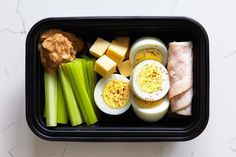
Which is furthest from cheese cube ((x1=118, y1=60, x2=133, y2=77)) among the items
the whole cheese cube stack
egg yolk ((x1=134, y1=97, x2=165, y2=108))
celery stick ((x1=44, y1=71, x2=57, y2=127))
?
celery stick ((x1=44, y1=71, x2=57, y2=127))

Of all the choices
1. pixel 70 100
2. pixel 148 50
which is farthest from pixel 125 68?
pixel 70 100

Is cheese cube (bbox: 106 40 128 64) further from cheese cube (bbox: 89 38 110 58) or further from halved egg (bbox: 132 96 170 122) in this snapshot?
halved egg (bbox: 132 96 170 122)

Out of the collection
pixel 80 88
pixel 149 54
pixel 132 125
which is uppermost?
pixel 149 54

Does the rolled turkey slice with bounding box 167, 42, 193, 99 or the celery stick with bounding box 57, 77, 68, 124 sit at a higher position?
the rolled turkey slice with bounding box 167, 42, 193, 99

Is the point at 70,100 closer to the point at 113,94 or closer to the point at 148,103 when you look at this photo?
the point at 113,94

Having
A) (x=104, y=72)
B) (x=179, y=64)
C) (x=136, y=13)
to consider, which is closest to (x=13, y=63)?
(x=104, y=72)

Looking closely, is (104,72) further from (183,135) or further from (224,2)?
(224,2)
